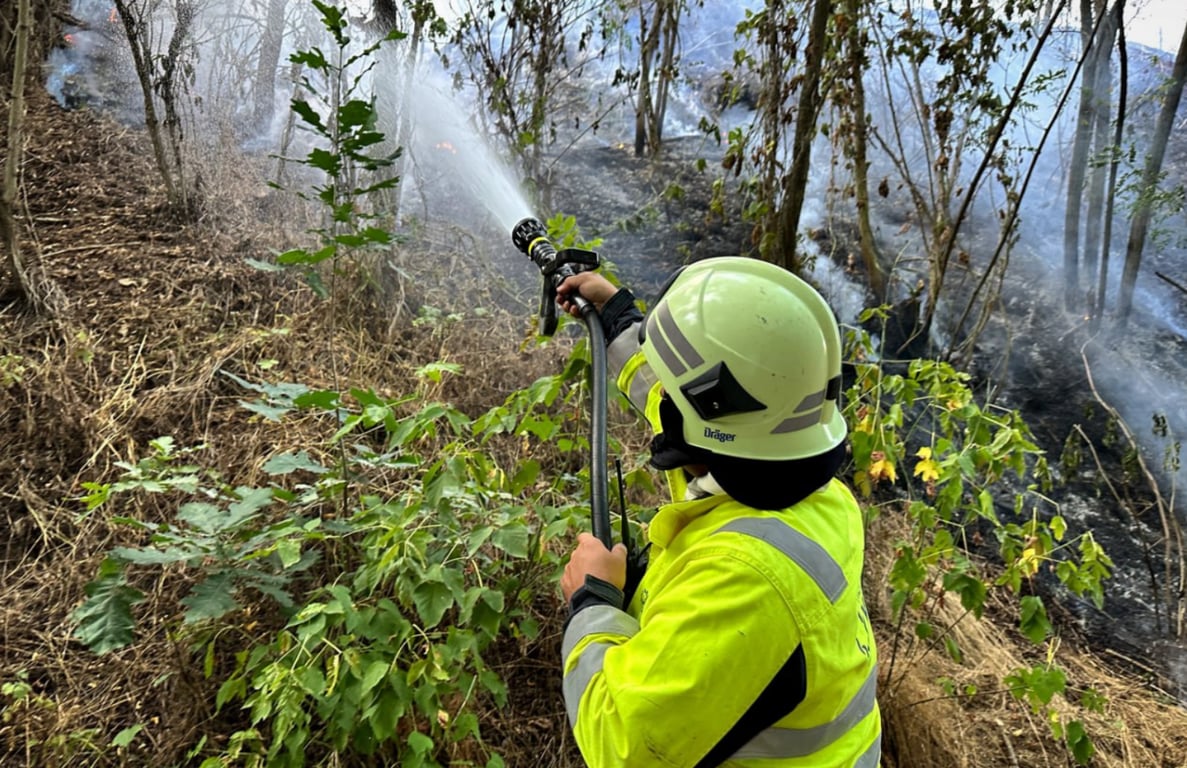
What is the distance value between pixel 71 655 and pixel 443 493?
5.59ft

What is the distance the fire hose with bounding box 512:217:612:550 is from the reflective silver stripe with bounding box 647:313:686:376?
36 centimetres

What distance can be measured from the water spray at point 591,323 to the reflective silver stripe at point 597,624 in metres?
0.20

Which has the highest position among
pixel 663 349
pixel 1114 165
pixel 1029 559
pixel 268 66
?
pixel 268 66

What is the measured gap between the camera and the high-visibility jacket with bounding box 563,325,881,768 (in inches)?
39.5

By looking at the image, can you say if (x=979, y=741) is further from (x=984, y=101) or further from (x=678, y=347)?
(x=984, y=101)

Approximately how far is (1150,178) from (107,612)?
550cm

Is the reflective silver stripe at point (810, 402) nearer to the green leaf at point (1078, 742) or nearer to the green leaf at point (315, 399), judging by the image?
the green leaf at point (315, 399)

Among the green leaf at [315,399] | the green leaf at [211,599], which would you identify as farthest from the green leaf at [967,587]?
the green leaf at [211,599]

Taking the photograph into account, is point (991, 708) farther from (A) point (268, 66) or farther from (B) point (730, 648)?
(A) point (268, 66)

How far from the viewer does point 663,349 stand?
122cm

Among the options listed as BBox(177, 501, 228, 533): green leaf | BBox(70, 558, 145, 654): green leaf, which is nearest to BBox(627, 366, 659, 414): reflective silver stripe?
BBox(177, 501, 228, 533): green leaf

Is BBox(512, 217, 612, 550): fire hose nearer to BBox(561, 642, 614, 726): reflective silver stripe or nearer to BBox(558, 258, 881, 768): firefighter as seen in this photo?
BBox(558, 258, 881, 768): firefighter

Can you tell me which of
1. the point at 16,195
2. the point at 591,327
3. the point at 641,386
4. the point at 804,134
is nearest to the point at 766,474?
the point at 641,386

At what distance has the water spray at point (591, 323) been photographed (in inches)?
58.0
